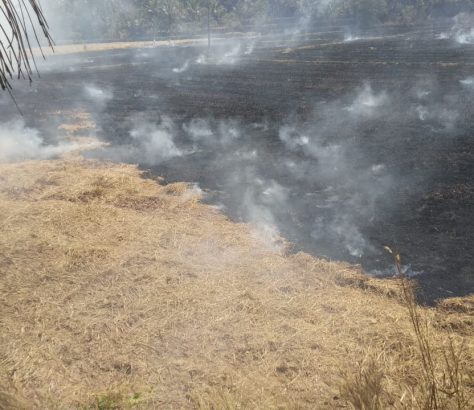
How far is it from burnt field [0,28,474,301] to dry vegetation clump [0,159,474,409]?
938 mm

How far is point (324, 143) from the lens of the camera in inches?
431

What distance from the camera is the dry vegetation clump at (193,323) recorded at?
3.41 metres

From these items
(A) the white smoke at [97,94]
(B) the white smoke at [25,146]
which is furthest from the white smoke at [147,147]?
(A) the white smoke at [97,94]

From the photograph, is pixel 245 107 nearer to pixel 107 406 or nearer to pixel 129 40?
pixel 107 406

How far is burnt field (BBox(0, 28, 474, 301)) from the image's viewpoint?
6453mm

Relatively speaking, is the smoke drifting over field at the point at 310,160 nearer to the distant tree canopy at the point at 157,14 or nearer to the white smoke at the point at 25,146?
the white smoke at the point at 25,146

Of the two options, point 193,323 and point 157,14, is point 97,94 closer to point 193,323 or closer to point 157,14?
point 193,323

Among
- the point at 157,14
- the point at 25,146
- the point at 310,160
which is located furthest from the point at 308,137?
the point at 157,14

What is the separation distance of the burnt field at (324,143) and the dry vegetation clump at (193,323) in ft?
3.08

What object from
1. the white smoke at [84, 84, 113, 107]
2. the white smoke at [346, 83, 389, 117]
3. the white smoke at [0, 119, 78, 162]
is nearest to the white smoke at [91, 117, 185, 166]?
the white smoke at [0, 119, 78, 162]

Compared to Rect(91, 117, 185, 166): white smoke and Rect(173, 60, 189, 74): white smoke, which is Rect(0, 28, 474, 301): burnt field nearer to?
Rect(91, 117, 185, 166): white smoke

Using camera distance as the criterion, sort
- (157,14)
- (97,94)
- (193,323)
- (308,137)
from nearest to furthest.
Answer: (193,323), (308,137), (97,94), (157,14)

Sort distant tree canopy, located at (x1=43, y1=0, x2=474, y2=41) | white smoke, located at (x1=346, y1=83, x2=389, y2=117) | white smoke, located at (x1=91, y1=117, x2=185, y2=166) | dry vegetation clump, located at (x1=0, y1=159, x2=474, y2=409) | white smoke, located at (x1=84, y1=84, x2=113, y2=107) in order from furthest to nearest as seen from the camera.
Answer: distant tree canopy, located at (x1=43, y1=0, x2=474, y2=41) < white smoke, located at (x1=84, y1=84, x2=113, y2=107) < white smoke, located at (x1=346, y1=83, x2=389, y2=117) < white smoke, located at (x1=91, y1=117, x2=185, y2=166) < dry vegetation clump, located at (x1=0, y1=159, x2=474, y2=409)

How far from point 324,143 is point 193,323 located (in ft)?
25.9
